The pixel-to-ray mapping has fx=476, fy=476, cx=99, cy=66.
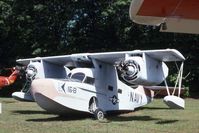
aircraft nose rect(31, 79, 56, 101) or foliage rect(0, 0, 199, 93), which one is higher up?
foliage rect(0, 0, 199, 93)

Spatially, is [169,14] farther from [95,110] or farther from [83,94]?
[95,110]

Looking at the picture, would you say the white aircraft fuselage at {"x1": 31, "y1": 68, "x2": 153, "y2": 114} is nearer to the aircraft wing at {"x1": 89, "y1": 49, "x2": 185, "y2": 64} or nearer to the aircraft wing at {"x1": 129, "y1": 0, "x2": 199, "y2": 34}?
the aircraft wing at {"x1": 89, "y1": 49, "x2": 185, "y2": 64}

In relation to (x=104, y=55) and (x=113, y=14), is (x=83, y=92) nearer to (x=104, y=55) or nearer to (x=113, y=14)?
(x=104, y=55)

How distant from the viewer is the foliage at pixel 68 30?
3020 centimetres

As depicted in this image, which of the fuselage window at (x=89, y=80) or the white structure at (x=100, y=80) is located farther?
the fuselage window at (x=89, y=80)

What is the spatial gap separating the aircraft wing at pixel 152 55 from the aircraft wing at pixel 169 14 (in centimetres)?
1100

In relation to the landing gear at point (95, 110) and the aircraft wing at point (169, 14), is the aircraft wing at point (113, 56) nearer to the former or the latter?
the landing gear at point (95, 110)

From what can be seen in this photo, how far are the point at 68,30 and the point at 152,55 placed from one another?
64.2ft

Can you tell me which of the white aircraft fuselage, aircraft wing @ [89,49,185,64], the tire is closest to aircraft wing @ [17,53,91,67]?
aircraft wing @ [89,49,185,64]

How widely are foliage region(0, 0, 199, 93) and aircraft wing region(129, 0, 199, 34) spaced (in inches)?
1042

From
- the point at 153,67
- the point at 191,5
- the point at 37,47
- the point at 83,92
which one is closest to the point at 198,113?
the point at 153,67

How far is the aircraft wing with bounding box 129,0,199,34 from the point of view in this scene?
262cm

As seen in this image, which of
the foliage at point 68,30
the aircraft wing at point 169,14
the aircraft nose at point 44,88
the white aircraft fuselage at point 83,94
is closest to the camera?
the aircraft wing at point 169,14

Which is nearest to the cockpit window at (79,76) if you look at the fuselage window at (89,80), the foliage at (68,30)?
the fuselage window at (89,80)
